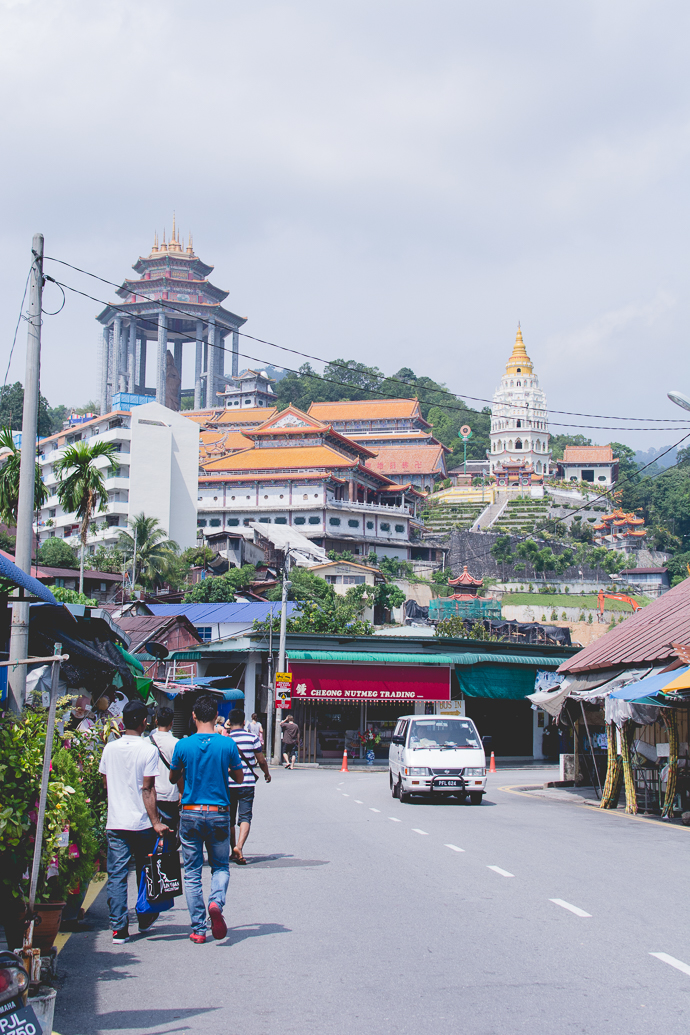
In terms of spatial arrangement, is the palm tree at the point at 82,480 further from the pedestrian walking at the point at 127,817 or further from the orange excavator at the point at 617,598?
the orange excavator at the point at 617,598

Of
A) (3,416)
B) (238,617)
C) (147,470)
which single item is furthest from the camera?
(3,416)

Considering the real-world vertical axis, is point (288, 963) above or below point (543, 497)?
below

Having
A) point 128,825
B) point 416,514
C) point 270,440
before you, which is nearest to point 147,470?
point 270,440

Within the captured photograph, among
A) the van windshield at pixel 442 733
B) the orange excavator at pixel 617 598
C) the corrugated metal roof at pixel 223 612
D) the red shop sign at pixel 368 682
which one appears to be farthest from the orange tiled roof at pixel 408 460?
the van windshield at pixel 442 733

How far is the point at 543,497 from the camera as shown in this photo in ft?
369

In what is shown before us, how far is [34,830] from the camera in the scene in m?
6.16

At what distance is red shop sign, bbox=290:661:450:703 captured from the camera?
3681cm

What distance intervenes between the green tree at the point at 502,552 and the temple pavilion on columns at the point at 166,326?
60.3 m

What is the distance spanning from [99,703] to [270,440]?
78804 millimetres

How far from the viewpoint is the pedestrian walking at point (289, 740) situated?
29.5 metres

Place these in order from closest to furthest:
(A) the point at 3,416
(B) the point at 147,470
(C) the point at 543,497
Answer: (B) the point at 147,470
(A) the point at 3,416
(C) the point at 543,497

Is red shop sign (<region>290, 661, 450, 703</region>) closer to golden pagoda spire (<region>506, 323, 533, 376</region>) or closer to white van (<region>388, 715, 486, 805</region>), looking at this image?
white van (<region>388, 715, 486, 805</region>)

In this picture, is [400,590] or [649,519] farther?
[649,519]

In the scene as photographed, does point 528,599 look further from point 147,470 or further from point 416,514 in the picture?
point 147,470
